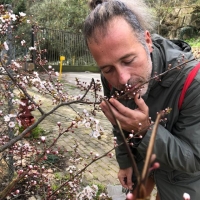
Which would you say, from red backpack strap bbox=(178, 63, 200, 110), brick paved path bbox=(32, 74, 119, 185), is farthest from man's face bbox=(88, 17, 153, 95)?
brick paved path bbox=(32, 74, 119, 185)

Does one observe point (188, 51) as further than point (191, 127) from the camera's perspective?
Yes

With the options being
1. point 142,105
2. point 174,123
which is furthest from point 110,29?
point 174,123

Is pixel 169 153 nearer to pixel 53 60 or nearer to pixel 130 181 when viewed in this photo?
pixel 130 181

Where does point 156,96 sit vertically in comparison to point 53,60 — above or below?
above

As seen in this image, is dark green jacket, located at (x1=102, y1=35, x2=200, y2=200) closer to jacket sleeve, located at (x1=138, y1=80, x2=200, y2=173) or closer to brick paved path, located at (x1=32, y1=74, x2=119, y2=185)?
jacket sleeve, located at (x1=138, y1=80, x2=200, y2=173)

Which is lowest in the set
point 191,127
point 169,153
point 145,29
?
point 169,153

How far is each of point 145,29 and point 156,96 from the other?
17.2 inches

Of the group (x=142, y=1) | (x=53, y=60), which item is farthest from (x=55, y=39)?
(x=142, y=1)

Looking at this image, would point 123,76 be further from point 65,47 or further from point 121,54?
point 65,47

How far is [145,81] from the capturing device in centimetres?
159

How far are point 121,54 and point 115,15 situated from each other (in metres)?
0.26

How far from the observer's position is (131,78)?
1.58 meters

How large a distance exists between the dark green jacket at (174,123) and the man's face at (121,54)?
0.15 m

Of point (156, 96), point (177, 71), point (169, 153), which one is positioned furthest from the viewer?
point (156, 96)
